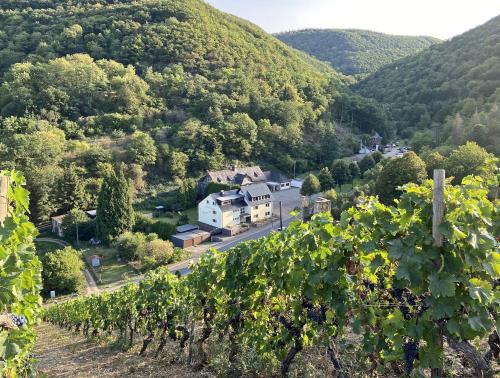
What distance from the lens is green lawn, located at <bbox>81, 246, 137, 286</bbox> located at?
24141mm

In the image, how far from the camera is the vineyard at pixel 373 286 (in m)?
2.54

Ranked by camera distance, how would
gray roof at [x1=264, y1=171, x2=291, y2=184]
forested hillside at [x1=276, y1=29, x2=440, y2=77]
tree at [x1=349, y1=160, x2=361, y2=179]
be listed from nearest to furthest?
1. tree at [x1=349, y1=160, x2=361, y2=179]
2. gray roof at [x1=264, y1=171, x2=291, y2=184]
3. forested hillside at [x1=276, y1=29, x2=440, y2=77]

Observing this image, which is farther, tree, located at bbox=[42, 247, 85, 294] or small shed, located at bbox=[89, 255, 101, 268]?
small shed, located at bbox=[89, 255, 101, 268]

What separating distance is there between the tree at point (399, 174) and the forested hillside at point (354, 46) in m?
92.1

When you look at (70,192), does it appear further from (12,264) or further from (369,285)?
(369,285)

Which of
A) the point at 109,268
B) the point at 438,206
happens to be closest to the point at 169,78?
the point at 109,268

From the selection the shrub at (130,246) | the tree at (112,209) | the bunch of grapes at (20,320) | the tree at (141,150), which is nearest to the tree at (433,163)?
the shrub at (130,246)

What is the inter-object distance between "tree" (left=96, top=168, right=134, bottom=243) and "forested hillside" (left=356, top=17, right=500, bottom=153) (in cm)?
2636

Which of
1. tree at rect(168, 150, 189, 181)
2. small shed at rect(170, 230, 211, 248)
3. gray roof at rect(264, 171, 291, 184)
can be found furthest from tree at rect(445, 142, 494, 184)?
tree at rect(168, 150, 189, 181)

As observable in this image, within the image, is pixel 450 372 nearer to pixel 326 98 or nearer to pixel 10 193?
pixel 10 193

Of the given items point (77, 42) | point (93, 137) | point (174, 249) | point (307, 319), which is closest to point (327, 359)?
point (307, 319)

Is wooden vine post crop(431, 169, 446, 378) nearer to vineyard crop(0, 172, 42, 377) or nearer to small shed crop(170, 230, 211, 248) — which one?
vineyard crop(0, 172, 42, 377)

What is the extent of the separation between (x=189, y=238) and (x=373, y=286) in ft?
86.3

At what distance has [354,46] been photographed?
12412 centimetres
